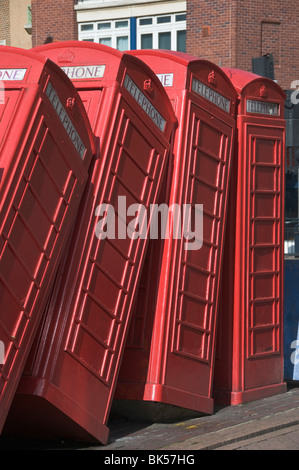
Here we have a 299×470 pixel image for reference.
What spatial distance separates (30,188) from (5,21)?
25.5 meters

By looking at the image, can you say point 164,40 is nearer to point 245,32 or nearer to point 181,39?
point 181,39

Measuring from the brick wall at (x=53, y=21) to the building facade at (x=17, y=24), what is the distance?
1.76 metres

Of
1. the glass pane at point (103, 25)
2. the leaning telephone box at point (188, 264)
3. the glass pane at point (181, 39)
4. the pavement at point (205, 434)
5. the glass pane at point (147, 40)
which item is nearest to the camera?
the pavement at point (205, 434)

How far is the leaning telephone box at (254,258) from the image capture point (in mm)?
8102

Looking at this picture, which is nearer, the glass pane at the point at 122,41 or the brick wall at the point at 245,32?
the brick wall at the point at 245,32

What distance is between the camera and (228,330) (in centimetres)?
809

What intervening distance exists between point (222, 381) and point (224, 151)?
227 cm

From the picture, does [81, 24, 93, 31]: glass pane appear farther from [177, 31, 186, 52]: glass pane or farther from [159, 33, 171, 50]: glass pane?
[177, 31, 186, 52]: glass pane

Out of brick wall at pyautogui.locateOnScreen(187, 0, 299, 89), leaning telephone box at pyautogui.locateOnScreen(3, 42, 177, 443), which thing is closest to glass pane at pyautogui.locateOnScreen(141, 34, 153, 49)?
brick wall at pyautogui.locateOnScreen(187, 0, 299, 89)

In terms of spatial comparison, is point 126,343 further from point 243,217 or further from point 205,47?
point 205,47

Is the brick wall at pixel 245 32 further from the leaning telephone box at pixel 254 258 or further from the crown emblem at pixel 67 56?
the crown emblem at pixel 67 56

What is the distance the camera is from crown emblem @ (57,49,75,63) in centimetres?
678

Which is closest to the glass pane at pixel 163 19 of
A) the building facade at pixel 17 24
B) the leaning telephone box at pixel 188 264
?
the building facade at pixel 17 24
